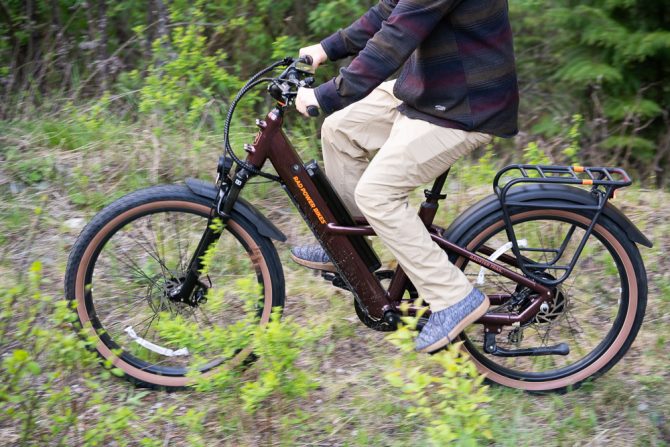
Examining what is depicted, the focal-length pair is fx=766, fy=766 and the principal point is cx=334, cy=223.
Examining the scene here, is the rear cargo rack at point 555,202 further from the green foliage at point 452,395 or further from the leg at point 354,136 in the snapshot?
the green foliage at point 452,395

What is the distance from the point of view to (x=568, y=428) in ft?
11.7

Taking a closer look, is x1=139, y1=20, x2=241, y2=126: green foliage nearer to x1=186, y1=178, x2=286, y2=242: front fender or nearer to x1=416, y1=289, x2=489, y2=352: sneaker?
x1=186, y1=178, x2=286, y2=242: front fender

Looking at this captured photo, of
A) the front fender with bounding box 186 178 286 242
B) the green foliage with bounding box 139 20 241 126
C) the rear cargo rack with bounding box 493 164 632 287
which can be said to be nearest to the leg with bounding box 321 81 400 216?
the front fender with bounding box 186 178 286 242

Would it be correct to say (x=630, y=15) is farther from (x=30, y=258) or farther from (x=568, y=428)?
(x=30, y=258)

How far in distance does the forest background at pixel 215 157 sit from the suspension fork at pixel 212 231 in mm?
543

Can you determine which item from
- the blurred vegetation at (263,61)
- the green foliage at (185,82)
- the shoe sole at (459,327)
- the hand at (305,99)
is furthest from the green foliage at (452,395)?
the green foliage at (185,82)

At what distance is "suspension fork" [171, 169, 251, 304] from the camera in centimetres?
353

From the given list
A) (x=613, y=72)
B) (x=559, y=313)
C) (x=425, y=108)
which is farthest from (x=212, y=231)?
(x=613, y=72)

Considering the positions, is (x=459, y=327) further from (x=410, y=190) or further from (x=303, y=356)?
(x=303, y=356)

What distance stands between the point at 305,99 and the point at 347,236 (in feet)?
2.38

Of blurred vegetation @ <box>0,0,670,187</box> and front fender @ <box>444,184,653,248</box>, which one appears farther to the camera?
blurred vegetation @ <box>0,0,670,187</box>

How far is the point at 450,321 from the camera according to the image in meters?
3.50

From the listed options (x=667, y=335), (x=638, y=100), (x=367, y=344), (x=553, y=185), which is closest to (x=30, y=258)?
(x=367, y=344)

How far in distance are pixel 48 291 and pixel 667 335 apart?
3543mm
